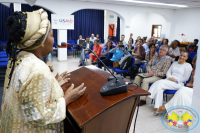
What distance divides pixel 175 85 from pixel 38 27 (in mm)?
2856

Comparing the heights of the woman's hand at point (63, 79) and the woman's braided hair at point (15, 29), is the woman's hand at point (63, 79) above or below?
below

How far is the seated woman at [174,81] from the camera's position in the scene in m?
3.14

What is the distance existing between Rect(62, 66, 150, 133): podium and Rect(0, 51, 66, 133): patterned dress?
10 cm

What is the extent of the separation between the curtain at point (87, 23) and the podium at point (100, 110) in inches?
407

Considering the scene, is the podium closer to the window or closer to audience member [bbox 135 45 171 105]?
audience member [bbox 135 45 171 105]

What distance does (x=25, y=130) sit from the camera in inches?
38.1

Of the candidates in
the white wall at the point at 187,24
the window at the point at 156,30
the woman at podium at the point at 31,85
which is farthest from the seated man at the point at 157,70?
the window at the point at 156,30

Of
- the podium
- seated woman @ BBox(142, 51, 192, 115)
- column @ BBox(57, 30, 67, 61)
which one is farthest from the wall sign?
the podium

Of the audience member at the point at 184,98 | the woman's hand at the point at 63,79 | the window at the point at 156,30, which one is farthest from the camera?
the window at the point at 156,30

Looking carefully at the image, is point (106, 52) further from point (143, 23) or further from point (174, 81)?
point (143, 23)

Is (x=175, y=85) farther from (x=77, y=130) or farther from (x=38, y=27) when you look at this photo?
(x=38, y=27)

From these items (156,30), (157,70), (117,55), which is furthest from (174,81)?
(156,30)

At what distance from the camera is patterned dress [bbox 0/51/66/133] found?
87 cm

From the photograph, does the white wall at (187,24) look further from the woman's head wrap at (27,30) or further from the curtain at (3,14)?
the woman's head wrap at (27,30)
